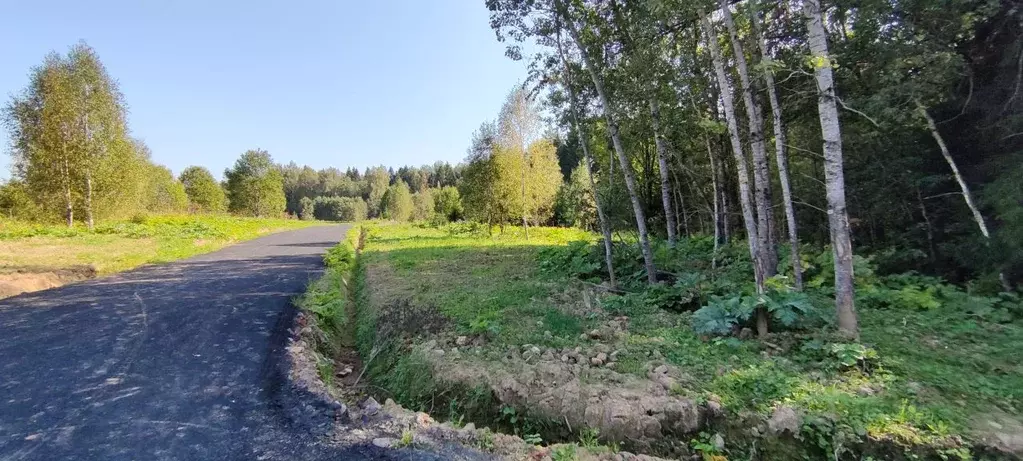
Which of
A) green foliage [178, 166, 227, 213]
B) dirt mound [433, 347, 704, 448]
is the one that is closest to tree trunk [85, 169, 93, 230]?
dirt mound [433, 347, 704, 448]

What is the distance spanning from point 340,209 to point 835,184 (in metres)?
84.9

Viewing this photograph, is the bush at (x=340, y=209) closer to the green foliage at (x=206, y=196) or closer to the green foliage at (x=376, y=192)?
the green foliage at (x=376, y=192)

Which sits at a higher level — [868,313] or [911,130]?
[911,130]

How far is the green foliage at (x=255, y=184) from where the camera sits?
47.9m

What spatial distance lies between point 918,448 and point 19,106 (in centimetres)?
3404

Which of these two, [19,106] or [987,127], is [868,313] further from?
[19,106]

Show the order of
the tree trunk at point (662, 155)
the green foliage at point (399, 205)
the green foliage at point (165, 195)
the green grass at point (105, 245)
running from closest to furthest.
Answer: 1. the tree trunk at point (662, 155)
2. the green grass at point (105, 245)
3. the green foliage at point (165, 195)
4. the green foliage at point (399, 205)

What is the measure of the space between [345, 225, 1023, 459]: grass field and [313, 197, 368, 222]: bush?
7074cm

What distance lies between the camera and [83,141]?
22406 mm

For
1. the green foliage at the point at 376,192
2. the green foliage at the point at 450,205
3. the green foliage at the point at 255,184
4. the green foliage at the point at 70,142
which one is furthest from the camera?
the green foliage at the point at 376,192

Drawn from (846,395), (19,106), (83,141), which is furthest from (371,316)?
(19,106)

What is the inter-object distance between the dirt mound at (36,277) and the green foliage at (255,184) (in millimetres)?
41915

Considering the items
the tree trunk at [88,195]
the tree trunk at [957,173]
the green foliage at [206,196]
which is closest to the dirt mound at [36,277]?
the tree trunk at [88,195]

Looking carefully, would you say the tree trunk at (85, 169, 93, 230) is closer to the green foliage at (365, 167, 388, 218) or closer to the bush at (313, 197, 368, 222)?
the green foliage at (365, 167, 388, 218)
